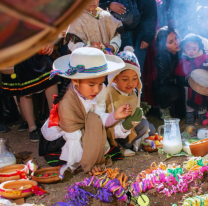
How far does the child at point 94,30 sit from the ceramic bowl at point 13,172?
1.50m

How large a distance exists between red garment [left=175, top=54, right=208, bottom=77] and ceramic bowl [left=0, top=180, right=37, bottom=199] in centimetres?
292

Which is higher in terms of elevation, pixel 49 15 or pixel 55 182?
pixel 49 15

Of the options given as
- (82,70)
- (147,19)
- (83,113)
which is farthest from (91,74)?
(147,19)

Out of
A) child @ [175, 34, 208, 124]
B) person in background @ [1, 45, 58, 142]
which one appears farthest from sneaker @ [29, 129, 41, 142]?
child @ [175, 34, 208, 124]

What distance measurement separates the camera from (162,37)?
420 centimetres

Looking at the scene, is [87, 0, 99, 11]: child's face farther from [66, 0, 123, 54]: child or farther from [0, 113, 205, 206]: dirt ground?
[0, 113, 205, 206]: dirt ground

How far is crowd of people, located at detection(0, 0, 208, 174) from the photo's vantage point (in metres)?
2.57

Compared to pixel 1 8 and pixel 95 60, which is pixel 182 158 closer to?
pixel 95 60

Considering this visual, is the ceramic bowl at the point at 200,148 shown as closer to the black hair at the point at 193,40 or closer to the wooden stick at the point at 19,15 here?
the black hair at the point at 193,40

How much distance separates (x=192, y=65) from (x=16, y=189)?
313 cm

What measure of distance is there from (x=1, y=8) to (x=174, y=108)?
4322 mm

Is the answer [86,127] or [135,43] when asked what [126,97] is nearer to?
[86,127]

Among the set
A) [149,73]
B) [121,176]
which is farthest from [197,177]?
[149,73]

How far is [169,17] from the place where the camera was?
4492 millimetres
